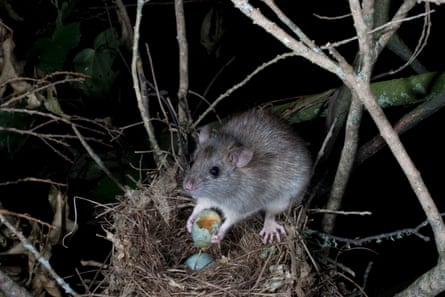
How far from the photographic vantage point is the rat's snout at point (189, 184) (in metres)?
2.93

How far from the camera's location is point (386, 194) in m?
4.32

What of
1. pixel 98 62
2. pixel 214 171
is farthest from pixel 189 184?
pixel 98 62

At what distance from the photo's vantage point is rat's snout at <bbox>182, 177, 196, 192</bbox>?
2.93 meters

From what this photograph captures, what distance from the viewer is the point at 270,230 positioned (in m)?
2.94

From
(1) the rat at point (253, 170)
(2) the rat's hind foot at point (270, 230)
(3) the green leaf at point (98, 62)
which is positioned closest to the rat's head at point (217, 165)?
(1) the rat at point (253, 170)

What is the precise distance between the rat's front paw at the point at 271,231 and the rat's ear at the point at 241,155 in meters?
0.28

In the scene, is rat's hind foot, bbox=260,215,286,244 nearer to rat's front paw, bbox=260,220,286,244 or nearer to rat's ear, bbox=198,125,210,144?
rat's front paw, bbox=260,220,286,244

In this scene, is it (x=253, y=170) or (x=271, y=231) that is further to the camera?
(x=253, y=170)

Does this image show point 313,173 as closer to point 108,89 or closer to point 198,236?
point 198,236

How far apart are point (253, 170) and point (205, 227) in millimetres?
328

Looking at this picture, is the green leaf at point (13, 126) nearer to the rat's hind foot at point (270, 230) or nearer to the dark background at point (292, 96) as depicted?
the dark background at point (292, 96)

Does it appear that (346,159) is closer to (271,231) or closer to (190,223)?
(271,231)

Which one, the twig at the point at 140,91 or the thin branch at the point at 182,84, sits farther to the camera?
the thin branch at the point at 182,84

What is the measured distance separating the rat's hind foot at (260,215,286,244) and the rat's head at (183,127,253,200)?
23 cm
